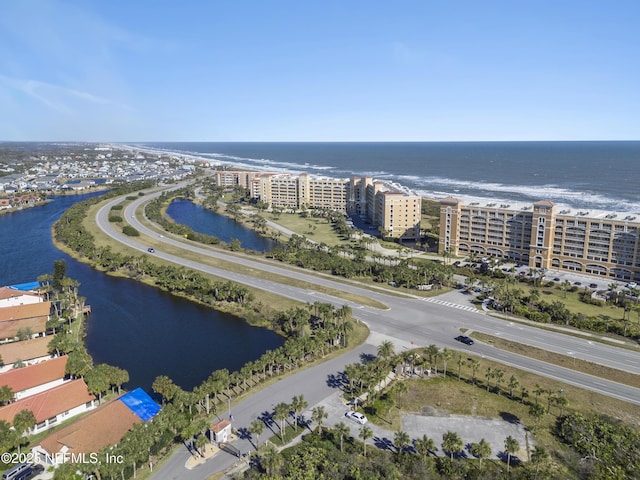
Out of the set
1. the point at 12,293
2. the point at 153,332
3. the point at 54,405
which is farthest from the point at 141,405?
the point at 12,293

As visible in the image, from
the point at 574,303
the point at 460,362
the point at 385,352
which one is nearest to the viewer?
the point at 460,362

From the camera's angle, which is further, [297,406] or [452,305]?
[452,305]

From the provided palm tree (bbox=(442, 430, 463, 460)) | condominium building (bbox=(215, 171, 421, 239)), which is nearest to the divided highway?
palm tree (bbox=(442, 430, 463, 460))

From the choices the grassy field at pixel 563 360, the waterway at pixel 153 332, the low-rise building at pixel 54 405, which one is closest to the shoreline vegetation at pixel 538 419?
the grassy field at pixel 563 360

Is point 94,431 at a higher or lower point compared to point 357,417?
higher

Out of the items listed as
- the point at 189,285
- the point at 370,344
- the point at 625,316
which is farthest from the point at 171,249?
the point at 625,316

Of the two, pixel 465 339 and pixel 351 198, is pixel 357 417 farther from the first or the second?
pixel 351 198
